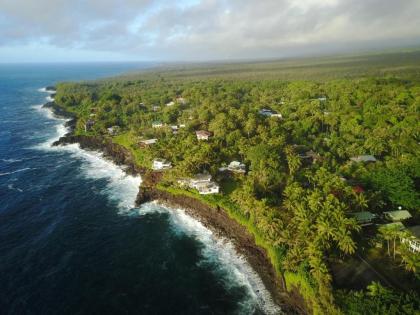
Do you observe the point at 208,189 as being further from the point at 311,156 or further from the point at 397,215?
the point at 397,215

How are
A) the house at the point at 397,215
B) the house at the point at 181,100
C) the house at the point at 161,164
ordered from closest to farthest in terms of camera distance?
the house at the point at 397,215 → the house at the point at 161,164 → the house at the point at 181,100

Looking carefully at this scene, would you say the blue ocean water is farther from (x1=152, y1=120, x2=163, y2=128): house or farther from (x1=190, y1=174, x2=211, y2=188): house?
(x1=152, y1=120, x2=163, y2=128): house

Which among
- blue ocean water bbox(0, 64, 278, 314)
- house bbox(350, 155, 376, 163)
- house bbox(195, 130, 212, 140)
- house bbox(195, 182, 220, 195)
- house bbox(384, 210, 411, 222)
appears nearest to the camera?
blue ocean water bbox(0, 64, 278, 314)

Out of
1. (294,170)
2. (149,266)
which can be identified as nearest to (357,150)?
(294,170)

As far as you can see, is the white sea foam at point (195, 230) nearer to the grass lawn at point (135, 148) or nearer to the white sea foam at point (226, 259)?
the white sea foam at point (226, 259)

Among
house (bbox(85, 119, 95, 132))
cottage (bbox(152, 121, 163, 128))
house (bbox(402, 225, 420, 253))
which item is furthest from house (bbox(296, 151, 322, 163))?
house (bbox(85, 119, 95, 132))

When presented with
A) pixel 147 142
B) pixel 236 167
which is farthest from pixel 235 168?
pixel 147 142

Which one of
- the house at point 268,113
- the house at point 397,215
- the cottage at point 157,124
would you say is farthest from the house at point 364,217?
the cottage at point 157,124

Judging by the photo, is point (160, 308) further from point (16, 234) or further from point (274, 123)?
point (274, 123)
